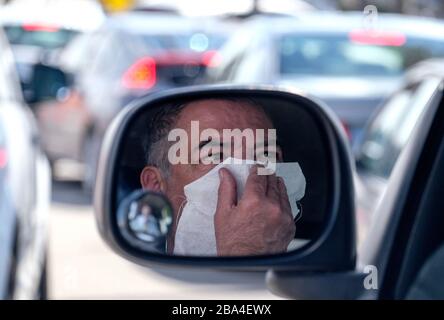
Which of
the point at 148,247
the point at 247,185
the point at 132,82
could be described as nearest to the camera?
the point at 247,185

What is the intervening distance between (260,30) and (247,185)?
Answer: 7.08m

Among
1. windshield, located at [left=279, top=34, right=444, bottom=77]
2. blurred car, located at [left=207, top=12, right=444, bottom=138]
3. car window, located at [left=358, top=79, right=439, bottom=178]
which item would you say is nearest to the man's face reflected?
car window, located at [left=358, top=79, right=439, bottom=178]

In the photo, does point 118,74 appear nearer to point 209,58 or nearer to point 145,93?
point 209,58

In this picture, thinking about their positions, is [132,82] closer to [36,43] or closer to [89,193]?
[89,193]

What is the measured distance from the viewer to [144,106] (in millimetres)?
2863

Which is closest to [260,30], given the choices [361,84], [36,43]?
[361,84]

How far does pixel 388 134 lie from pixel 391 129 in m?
0.04

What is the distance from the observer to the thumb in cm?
253

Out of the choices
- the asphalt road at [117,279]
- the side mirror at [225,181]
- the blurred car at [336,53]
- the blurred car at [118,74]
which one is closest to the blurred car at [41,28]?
the blurred car at [118,74]

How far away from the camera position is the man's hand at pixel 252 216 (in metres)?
2.54

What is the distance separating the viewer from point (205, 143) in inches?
102

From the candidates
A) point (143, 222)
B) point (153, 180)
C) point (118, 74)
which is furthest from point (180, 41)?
point (153, 180)

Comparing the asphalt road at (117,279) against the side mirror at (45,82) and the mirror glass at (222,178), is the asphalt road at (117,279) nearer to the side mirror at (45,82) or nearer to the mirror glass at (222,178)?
the side mirror at (45,82)

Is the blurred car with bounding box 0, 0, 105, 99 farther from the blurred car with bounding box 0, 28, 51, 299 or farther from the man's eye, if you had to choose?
the man's eye
